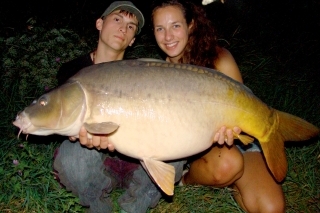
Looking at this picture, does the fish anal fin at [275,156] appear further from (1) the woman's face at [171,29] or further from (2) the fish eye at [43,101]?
(2) the fish eye at [43,101]

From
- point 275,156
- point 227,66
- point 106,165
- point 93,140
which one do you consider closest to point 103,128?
point 93,140

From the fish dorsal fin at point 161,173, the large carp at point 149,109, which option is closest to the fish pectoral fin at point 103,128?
the large carp at point 149,109

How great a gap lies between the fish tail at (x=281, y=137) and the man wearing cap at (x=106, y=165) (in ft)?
2.29

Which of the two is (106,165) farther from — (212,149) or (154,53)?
(154,53)

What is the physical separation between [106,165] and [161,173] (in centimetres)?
78

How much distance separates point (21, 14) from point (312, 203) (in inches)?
206

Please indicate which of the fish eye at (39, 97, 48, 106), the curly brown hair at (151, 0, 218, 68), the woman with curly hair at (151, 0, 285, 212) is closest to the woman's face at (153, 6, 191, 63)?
the woman with curly hair at (151, 0, 285, 212)

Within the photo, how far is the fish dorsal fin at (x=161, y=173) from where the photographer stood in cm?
217

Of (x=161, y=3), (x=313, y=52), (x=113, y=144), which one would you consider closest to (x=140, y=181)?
(x=113, y=144)

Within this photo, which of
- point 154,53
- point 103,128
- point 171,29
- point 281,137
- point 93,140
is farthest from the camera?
point 154,53

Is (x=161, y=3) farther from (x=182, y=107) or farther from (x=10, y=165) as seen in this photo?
(x=10, y=165)

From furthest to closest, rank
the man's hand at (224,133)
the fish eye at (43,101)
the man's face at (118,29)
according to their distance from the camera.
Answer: the man's face at (118,29), the man's hand at (224,133), the fish eye at (43,101)

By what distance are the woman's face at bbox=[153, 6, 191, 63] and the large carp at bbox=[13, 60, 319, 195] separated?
2.06 ft

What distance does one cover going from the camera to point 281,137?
240 cm
